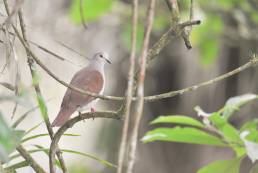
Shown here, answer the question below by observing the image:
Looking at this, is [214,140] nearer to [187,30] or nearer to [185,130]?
[185,130]

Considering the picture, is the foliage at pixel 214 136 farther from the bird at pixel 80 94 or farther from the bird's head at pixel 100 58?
the bird's head at pixel 100 58

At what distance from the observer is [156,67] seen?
23.1 feet

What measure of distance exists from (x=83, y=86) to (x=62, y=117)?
340 mm

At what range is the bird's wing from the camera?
3.11 m

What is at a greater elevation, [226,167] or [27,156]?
[226,167]

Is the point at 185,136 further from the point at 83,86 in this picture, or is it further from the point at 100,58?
the point at 100,58

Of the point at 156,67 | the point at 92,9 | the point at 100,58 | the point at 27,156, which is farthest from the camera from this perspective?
the point at 156,67

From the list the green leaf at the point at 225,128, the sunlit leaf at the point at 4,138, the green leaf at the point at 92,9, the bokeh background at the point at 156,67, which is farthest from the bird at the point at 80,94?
the bokeh background at the point at 156,67

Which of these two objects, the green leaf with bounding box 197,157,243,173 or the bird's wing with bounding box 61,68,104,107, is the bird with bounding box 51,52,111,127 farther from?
the green leaf with bounding box 197,157,243,173

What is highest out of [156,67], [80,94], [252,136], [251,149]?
[156,67]

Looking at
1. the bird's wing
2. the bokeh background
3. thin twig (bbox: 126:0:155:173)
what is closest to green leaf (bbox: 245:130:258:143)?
the bird's wing

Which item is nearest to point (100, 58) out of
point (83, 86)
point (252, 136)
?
point (83, 86)

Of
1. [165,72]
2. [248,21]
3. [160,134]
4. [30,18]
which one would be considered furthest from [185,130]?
[165,72]

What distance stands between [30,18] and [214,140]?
366 cm
